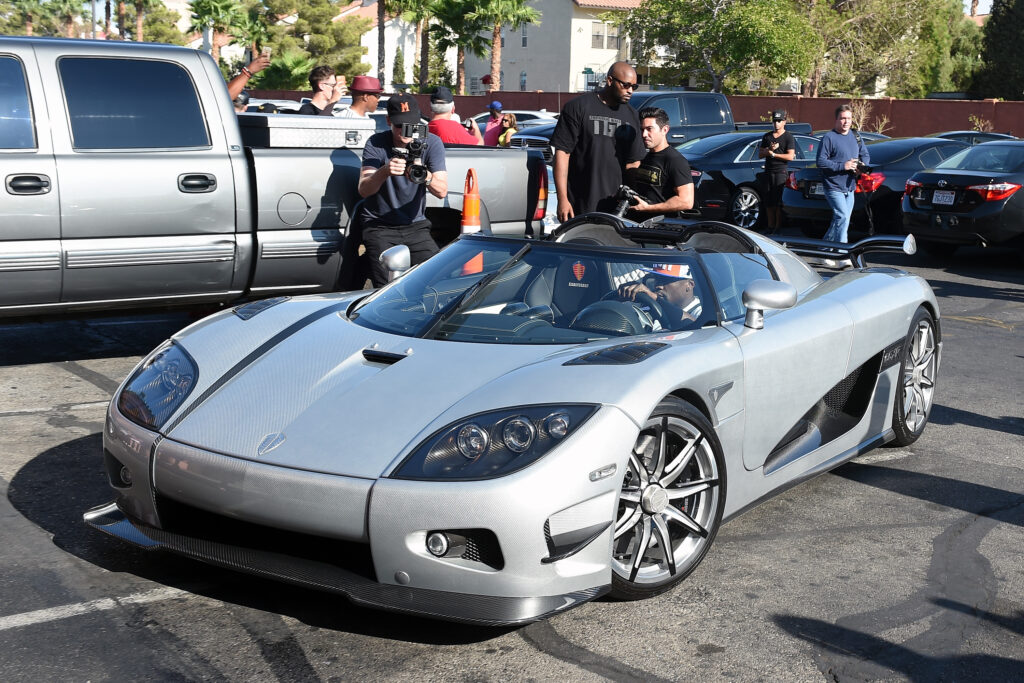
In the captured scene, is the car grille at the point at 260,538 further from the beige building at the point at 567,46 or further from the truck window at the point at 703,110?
the beige building at the point at 567,46

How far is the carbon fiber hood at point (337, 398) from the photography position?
3.55 meters

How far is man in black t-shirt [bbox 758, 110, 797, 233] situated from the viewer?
14.4 metres

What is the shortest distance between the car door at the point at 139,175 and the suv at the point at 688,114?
11561 mm

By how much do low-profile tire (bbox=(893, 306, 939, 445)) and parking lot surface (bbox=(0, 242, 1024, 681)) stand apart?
0.26 meters

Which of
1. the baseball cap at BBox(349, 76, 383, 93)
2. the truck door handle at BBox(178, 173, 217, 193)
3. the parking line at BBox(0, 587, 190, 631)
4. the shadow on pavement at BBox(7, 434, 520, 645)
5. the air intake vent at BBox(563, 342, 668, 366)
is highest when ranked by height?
the baseball cap at BBox(349, 76, 383, 93)

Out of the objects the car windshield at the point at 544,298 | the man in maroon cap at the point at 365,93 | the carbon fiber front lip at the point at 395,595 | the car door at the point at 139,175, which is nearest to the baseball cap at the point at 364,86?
the man in maroon cap at the point at 365,93

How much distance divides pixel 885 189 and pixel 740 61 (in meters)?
28.3

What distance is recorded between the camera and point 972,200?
12.8 meters

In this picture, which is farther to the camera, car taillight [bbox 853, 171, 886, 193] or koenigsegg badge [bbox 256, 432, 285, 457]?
car taillight [bbox 853, 171, 886, 193]

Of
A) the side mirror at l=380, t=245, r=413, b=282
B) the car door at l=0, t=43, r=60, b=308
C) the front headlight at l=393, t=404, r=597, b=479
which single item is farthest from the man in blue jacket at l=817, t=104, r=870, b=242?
the front headlight at l=393, t=404, r=597, b=479

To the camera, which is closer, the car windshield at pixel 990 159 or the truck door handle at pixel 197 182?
the truck door handle at pixel 197 182

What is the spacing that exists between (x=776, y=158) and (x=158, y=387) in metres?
11.5

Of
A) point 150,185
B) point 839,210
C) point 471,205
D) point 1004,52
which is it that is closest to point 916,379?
point 471,205

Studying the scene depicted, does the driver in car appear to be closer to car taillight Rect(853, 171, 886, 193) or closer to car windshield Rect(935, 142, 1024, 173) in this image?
car windshield Rect(935, 142, 1024, 173)
